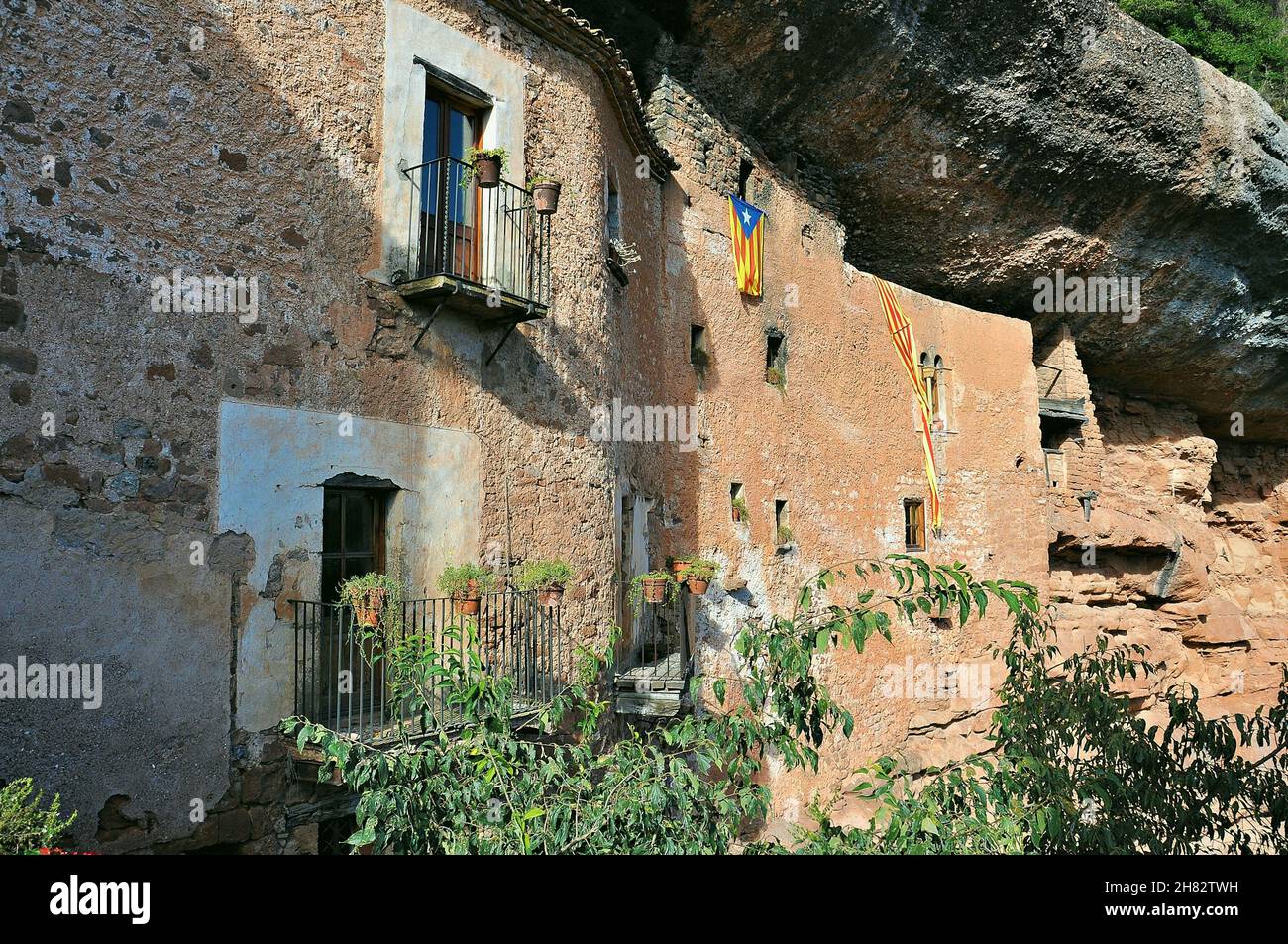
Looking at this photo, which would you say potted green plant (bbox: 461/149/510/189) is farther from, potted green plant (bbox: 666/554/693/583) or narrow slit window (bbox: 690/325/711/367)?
narrow slit window (bbox: 690/325/711/367)

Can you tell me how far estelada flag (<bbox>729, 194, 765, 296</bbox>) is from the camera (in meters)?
13.3

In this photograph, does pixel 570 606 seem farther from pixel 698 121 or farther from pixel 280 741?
pixel 698 121

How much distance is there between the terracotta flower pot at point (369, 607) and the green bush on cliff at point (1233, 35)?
1974cm

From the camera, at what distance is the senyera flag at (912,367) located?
1577 centimetres

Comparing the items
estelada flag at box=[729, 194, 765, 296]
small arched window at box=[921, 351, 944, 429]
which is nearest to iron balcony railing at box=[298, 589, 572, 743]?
estelada flag at box=[729, 194, 765, 296]

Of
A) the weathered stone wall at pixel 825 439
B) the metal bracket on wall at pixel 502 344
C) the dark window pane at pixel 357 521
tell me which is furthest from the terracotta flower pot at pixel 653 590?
the dark window pane at pixel 357 521

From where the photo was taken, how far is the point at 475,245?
26.8 feet

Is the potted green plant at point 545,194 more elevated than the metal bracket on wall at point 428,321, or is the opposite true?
the potted green plant at point 545,194

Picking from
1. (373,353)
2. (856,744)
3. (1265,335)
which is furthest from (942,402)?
(373,353)

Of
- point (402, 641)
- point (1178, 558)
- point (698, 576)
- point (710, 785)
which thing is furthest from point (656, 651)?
point (1178, 558)

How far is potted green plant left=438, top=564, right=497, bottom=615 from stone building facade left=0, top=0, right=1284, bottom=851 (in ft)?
0.72

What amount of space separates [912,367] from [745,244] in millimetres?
4332

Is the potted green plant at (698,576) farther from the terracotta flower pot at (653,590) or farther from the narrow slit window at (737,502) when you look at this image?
the narrow slit window at (737,502)

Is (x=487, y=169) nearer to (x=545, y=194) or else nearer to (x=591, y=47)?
(x=545, y=194)
